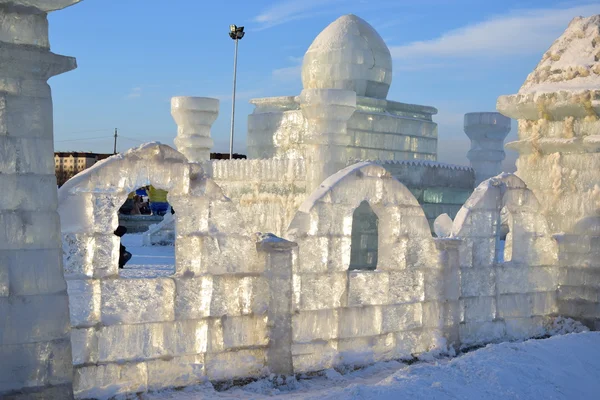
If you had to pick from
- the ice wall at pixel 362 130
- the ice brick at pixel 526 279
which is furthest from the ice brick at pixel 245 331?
the ice wall at pixel 362 130

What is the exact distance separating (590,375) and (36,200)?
444 centimetres

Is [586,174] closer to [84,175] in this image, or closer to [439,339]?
[439,339]

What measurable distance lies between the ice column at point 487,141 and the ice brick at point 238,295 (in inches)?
620

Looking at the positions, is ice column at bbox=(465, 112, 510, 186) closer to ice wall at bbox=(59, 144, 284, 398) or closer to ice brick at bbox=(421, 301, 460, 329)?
ice brick at bbox=(421, 301, 460, 329)

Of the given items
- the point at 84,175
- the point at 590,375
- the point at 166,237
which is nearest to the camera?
the point at 84,175

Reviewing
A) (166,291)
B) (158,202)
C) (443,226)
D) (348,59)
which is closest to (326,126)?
(443,226)

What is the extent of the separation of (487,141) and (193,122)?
8553 millimetres

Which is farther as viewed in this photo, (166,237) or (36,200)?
(166,237)

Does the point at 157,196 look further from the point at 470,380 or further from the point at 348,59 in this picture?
the point at 470,380

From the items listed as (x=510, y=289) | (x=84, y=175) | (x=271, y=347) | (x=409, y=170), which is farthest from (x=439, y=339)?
(x=409, y=170)

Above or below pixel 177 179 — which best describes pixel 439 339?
below

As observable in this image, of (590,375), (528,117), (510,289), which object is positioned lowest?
(590,375)

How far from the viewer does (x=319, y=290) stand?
629 cm

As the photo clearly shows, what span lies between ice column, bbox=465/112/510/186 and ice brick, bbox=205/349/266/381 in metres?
15.8
